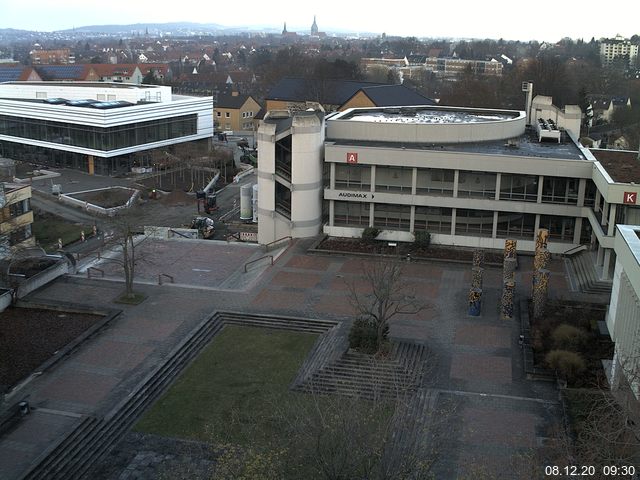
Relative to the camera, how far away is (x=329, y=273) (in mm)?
36625

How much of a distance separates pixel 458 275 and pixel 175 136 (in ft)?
143

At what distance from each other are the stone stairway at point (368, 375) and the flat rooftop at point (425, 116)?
2154cm

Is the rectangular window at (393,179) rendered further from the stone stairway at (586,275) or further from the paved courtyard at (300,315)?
the stone stairway at (586,275)

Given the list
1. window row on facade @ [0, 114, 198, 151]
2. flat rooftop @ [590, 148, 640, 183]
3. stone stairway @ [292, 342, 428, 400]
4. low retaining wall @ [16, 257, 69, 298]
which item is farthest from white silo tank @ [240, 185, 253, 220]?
stone stairway @ [292, 342, 428, 400]

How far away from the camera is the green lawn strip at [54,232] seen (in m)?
45.7

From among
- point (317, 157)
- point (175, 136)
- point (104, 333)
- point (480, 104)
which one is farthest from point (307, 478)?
point (480, 104)

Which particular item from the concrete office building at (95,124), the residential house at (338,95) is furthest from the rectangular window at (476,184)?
the residential house at (338,95)

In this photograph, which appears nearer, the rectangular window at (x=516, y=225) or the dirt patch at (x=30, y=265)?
the dirt patch at (x=30, y=265)

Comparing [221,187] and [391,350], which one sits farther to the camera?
[221,187]

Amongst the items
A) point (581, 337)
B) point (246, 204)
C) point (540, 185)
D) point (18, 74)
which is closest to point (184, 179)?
point (246, 204)

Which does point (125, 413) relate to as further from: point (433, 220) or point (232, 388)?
point (433, 220)

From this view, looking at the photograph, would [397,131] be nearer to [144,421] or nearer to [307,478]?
[144,421]

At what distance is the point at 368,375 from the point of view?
26203mm

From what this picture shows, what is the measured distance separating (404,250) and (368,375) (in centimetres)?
1499
